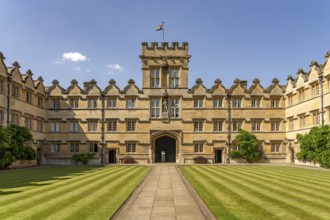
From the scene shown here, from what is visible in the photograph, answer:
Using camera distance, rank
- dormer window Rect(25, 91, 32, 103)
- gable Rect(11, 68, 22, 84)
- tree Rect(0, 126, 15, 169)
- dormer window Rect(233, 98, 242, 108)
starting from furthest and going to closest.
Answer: dormer window Rect(233, 98, 242, 108) < dormer window Rect(25, 91, 32, 103) < gable Rect(11, 68, 22, 84) < tree Rect(0, 126, 15, 169)

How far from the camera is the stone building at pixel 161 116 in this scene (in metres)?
47.3

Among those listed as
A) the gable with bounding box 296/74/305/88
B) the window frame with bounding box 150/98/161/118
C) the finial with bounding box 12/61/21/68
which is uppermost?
the finial with bounding box 12/61/21/68

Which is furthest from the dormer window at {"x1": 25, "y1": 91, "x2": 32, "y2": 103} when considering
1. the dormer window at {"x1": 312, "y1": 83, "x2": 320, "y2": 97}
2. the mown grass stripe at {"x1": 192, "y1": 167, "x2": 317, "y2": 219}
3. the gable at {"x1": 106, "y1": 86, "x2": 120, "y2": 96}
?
the dormer window at {"x1": 312, "y1": 83, "x2": 320, "y2": 97}

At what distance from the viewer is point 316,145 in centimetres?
3572

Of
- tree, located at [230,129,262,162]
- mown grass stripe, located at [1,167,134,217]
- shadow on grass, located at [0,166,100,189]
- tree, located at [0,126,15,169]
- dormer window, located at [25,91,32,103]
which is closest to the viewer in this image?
mown grass stripe, located at [1,167,134,217]

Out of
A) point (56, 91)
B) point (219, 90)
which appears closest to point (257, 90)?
point (219, 90)

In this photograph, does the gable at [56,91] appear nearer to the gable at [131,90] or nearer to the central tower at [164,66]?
the gable at [131,90]

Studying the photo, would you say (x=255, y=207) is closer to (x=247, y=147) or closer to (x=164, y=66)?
(x=247, y=147)

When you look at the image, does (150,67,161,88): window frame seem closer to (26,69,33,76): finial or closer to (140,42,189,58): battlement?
(140,42,189,58): battlement

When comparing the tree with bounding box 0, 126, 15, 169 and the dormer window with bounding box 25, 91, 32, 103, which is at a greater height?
the dormer window with bounding box 25, 91, 32, 103

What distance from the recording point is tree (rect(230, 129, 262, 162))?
45.8 metres

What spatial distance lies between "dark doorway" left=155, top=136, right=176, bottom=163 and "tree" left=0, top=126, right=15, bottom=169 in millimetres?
22029

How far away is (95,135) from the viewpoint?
4772 cm

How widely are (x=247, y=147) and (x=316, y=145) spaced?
453 inches
